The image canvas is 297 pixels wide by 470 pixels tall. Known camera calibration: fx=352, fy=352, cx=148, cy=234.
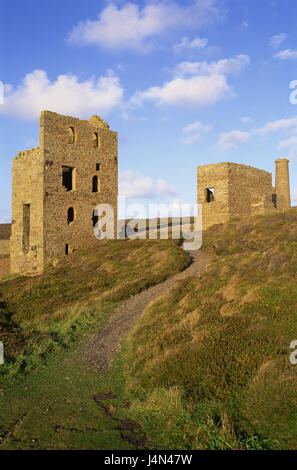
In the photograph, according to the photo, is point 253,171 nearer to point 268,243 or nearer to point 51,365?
point 268,243

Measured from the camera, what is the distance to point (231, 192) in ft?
100

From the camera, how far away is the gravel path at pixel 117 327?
1085 centimetres

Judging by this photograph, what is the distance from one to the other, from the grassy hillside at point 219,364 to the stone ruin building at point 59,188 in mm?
16003

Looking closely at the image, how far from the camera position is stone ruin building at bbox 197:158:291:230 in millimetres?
30375

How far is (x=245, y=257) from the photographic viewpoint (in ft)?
61.9

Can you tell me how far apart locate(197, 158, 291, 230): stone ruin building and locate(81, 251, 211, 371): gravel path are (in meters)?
12.4

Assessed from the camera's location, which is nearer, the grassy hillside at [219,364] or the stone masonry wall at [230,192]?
the grassy hillside at [219,364]

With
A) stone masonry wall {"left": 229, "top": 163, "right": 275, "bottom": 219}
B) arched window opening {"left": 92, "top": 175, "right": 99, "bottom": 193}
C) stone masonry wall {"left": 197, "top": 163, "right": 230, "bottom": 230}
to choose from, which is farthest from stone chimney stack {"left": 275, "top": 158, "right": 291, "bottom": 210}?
arched window opening {"left": 92, "top": 175, "right": 99, "bottom": 193}

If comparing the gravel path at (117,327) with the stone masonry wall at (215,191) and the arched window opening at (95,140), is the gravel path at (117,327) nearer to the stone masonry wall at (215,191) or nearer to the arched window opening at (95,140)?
the stone masonry wall at (215,191)

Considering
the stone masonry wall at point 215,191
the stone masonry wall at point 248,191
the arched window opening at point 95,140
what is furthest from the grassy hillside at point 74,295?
the arched window opening at point 95,140

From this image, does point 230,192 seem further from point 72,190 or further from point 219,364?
point 219,364

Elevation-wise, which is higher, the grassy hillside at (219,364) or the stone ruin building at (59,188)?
the stone ruin building at (59,188)
